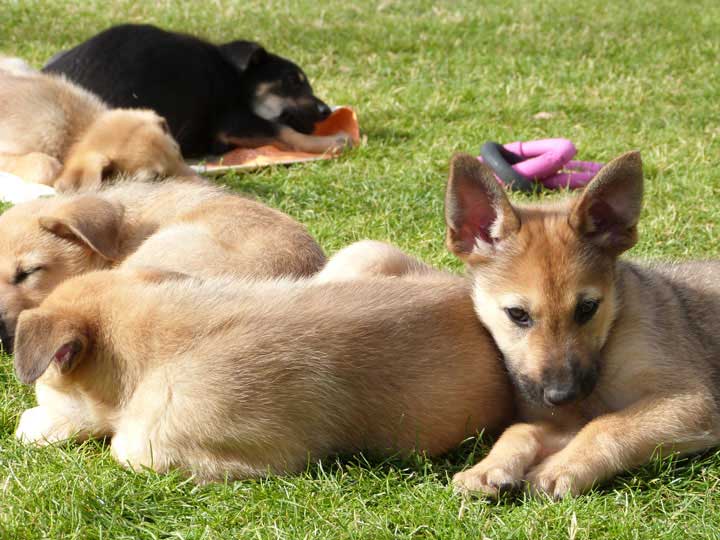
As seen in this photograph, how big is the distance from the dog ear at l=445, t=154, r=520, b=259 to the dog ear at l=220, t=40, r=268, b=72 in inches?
207

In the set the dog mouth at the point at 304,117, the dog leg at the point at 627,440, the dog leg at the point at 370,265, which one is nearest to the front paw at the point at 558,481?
the dog leg at the point at 627,440

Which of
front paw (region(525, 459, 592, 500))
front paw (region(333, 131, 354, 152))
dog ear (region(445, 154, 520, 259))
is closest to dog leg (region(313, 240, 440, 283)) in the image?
dog ear (region(445, 154, 520, 259))

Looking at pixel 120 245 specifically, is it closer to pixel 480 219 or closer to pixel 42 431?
pixel 42 431

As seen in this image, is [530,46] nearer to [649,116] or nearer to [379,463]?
[649,116]

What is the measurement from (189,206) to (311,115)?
3.66 meters

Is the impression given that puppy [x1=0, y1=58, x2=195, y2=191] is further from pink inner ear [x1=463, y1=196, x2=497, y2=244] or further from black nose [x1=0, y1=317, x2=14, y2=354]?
pink inner ear [x1=463, y1=196, x2=497, y2=244]

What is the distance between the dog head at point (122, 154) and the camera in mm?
6160

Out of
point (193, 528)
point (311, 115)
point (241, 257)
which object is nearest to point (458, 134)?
point (311, 115)

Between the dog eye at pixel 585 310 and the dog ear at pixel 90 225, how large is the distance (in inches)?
87.1

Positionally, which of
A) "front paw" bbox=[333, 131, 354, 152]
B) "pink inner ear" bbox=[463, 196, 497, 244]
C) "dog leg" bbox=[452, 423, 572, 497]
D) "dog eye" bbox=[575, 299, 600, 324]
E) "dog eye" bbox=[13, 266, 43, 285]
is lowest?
"front paw" bbox=[333, 131, 354, 152]

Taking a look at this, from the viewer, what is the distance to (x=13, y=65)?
834 centimetres

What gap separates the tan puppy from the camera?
327cm

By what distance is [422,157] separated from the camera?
7707mm

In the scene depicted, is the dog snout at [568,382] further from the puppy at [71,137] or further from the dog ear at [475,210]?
the puppy at [71,137]
